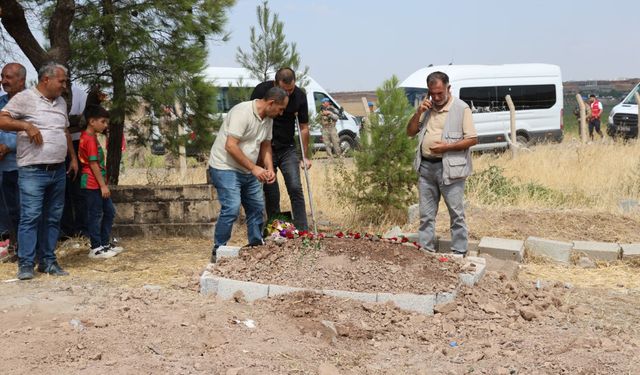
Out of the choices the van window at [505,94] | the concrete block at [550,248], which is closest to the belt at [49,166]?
Answer: the concrete block at [550,248]

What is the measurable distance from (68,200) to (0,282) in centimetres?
189

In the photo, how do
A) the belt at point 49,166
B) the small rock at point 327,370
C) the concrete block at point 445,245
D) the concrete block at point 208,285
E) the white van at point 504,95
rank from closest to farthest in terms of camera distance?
→ the small rock at point 327,370 < the concrete block at point 208,285 < the belt at point 49,166 < the concrete block at point 445,245 < the white van at point 504,95

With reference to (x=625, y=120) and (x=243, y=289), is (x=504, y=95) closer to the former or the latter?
(x=625, y=120)

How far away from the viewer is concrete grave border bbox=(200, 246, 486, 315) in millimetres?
4957

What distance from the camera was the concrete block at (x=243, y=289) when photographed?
202 inches

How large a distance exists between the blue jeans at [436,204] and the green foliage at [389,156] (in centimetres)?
158

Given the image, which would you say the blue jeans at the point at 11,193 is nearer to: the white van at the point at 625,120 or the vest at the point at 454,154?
the vest at the point at 454,154

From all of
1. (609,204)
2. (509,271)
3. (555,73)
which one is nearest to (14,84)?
(509,271)

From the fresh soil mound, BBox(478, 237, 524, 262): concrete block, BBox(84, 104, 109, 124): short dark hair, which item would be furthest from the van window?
the fresh soil mound

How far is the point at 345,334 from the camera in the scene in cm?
456

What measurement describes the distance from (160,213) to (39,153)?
2203 mm

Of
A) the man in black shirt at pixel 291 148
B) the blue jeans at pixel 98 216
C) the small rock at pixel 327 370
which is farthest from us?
the man in black shirt at pixel 291 148

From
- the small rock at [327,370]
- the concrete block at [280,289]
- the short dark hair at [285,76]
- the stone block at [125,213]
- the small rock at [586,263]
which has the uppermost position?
the short dark hair at [285,76]

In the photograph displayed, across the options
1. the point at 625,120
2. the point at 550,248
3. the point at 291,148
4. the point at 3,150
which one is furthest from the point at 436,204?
the point at 625,120
